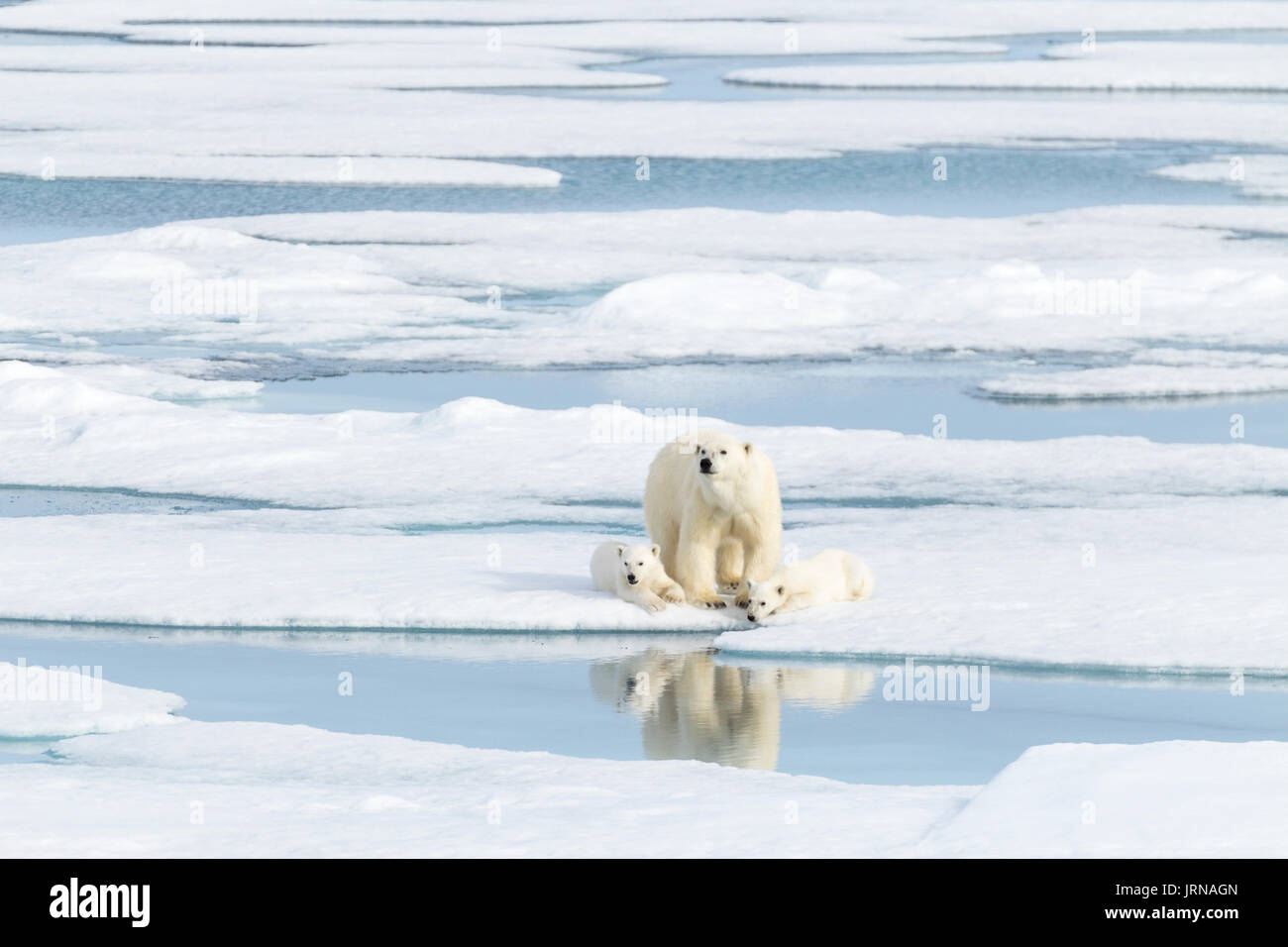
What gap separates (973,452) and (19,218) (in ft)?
37.6

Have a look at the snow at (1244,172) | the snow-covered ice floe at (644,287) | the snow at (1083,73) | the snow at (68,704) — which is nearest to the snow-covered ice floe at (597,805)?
the snow at (68,704)

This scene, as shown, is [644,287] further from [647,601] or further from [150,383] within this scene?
[647,601]

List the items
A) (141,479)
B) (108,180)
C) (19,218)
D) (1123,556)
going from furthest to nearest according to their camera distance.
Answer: (108,180), (19,218), (141,479), (1123,556)

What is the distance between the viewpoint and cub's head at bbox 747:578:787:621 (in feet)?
22.6

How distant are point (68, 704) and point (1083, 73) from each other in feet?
83.2

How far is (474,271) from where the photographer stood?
15977 millimetres

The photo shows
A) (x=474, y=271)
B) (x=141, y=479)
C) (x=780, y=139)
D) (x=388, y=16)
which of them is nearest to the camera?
(x=141, y=479)

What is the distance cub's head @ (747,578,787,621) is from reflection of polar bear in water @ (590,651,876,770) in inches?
11.9

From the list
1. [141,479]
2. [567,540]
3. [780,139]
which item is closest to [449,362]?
[141,479]

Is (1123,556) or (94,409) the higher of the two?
(94,409)

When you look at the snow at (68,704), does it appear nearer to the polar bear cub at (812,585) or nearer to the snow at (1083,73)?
the polar bear cub at (812,585)

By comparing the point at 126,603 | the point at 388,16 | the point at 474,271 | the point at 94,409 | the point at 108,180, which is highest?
the point at 388,16

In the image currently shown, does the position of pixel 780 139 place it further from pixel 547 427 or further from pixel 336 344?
pixel 547 427

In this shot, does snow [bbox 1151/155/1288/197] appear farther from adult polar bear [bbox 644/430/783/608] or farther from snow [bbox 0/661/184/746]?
snow [bbox 0/661/184/746]
